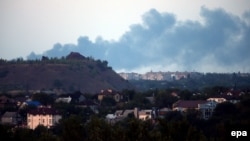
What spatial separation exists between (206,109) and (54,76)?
173ft

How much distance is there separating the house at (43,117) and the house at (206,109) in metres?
9.66

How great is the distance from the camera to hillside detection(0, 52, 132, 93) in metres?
114

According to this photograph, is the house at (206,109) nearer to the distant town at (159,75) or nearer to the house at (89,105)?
the house at (89,105)

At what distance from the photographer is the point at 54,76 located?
116 meters

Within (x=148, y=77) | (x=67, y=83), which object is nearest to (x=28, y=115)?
(x=67, y=83)

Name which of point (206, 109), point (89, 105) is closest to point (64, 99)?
point (89, 105)

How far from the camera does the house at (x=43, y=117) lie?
6538 centimetres

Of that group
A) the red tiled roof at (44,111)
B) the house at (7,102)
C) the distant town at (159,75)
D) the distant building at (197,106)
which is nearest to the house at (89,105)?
the red tiled roof at (44,111)

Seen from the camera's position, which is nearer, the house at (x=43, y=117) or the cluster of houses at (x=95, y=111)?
the cluster of houses at (x=95, y=111)

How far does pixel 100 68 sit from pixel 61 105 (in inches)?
2140

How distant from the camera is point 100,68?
12675cm

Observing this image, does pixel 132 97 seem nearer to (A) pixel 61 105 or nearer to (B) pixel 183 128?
(A) pixel 61 105

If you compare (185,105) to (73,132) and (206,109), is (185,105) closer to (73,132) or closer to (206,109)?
(206,109)

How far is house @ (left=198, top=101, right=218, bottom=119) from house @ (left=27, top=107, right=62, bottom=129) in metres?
9.66
